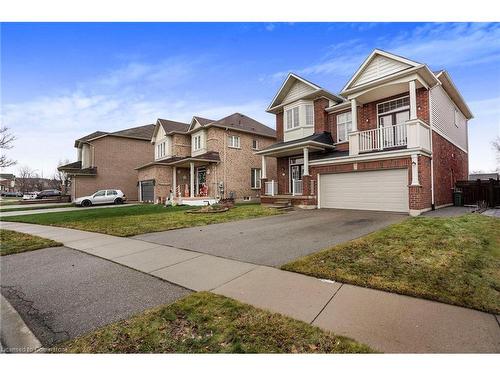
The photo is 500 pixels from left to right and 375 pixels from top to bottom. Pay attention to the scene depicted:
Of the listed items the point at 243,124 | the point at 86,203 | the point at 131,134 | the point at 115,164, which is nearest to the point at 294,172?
the point at 243,124

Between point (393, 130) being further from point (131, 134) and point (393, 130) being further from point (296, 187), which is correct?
point (131, 134)

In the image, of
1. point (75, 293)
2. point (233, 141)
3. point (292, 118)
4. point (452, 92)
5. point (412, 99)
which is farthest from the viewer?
point (233, 141)

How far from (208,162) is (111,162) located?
1472cm

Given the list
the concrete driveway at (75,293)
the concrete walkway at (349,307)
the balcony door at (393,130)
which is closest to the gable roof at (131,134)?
the balcony door at (393,130)

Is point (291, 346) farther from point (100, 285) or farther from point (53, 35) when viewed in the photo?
point (53, 35)

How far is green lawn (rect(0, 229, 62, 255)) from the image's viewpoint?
22.1 feet

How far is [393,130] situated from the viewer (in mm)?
12938

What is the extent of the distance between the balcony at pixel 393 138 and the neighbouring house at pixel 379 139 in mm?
44

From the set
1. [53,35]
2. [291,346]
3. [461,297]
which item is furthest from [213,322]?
[53,35]

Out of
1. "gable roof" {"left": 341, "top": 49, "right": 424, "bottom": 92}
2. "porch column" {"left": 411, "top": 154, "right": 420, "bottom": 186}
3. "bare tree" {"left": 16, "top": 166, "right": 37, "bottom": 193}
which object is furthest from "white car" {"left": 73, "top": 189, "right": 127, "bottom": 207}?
"bare tree" {"left": 16, "top": 166, "right": 37, "bottom": 193}

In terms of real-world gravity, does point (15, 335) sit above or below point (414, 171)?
below

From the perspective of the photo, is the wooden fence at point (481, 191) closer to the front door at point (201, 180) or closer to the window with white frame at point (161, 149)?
the front door at point (201, 180)

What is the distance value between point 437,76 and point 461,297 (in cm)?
1345

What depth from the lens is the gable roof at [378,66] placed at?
40.0ft
